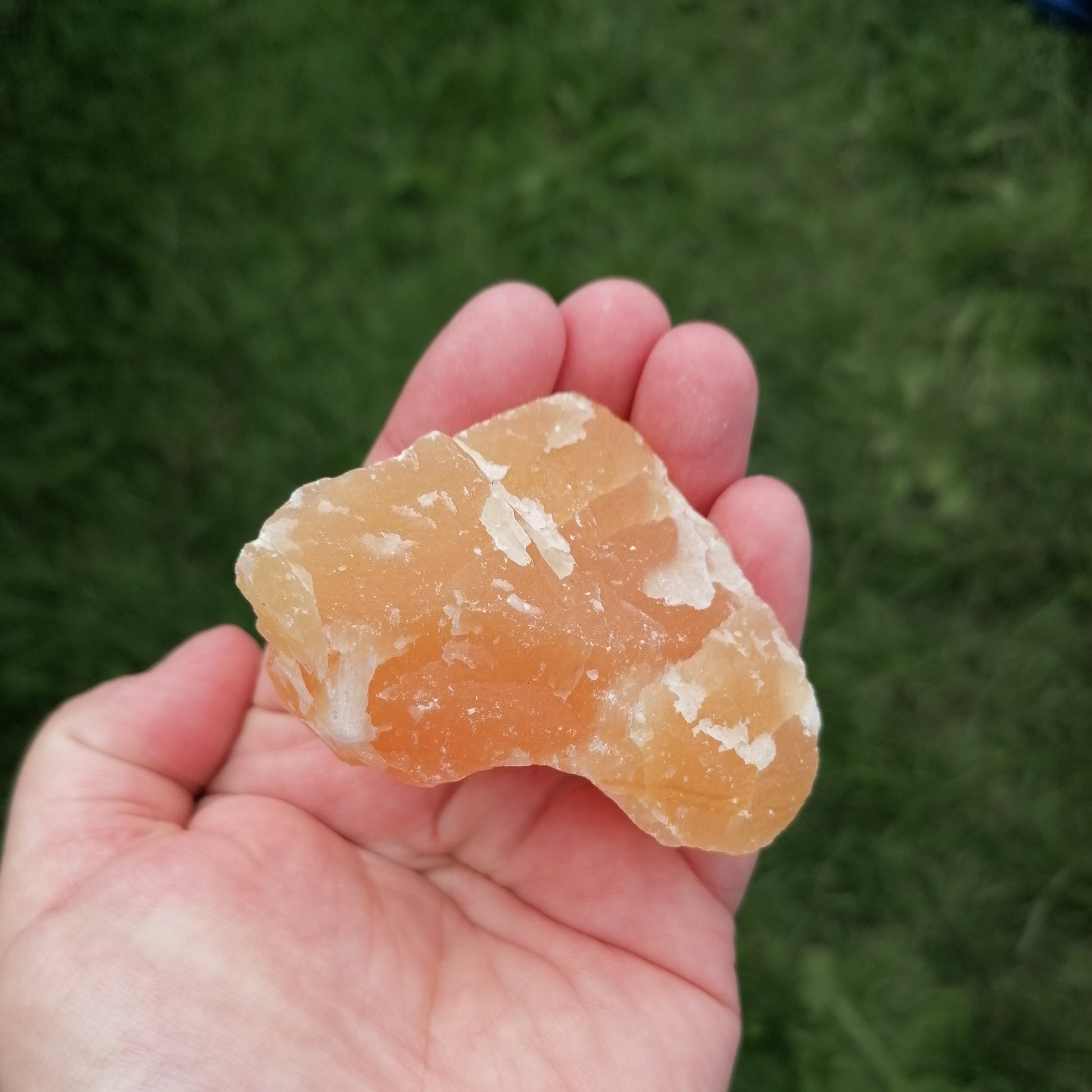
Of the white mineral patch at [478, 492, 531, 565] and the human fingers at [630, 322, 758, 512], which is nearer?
the white mineral patch at [478, 492, 531, 565]

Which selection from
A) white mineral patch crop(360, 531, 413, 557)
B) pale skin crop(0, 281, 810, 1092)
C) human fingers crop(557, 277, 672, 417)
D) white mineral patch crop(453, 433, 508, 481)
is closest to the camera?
pale skin crop(0, 281, 810, 1092)

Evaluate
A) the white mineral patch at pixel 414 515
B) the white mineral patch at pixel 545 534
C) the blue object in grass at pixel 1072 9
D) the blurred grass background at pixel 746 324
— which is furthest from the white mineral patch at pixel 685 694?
the blue object in grass at pixel 1072 9

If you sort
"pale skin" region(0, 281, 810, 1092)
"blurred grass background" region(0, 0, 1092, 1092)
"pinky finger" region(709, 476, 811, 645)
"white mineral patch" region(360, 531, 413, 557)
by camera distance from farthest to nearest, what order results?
"blurred grass background" region(0, 0, 1092, 1092) < "pinky finger" region(709, 476, 811, 645) < "white mineral patch" region(360, 531, 413, 557) < "pale skin" region(0, 281, 810, 1092)

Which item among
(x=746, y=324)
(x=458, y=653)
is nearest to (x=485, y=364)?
(x=458, y=653)

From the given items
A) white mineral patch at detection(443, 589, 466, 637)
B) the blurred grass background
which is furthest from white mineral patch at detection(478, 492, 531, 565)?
the blurred grass background

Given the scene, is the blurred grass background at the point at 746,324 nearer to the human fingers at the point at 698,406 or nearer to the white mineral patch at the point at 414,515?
the human fingers at the point at 698,406

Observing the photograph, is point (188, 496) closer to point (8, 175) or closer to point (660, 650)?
point (8, 175)

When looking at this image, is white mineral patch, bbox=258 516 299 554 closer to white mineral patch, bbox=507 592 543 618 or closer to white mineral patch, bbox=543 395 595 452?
white mineral patch, bbox=507 592 543 618
